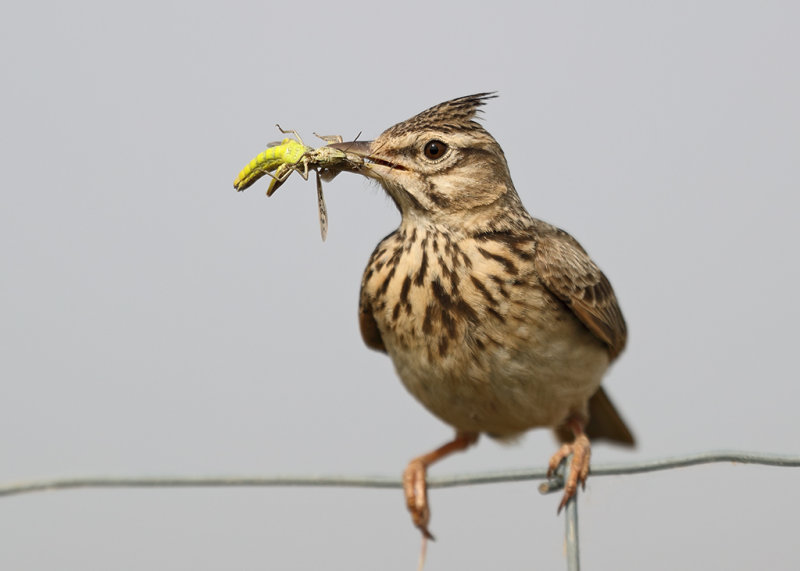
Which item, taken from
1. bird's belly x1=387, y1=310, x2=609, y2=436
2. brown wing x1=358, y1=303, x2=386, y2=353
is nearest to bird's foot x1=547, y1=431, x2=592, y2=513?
bird's belly x1=387, y1=310, x2=609, y2=436

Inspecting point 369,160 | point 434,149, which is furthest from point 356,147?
point 434,149

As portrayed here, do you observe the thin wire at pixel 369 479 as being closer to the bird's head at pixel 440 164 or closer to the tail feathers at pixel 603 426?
the bird's head at pixel 440 164

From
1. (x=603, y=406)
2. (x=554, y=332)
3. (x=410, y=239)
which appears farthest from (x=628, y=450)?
(x=410, y=239)

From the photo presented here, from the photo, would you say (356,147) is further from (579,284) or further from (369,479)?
(369,479)

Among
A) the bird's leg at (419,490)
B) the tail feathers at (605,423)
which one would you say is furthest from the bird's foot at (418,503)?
the tail feathers at (605,423)

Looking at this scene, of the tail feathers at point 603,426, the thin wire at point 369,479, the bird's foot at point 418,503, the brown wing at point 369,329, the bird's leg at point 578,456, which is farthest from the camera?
the tail feathers at point 603,426

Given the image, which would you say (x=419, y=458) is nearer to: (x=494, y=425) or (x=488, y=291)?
(x=494, y=425)
